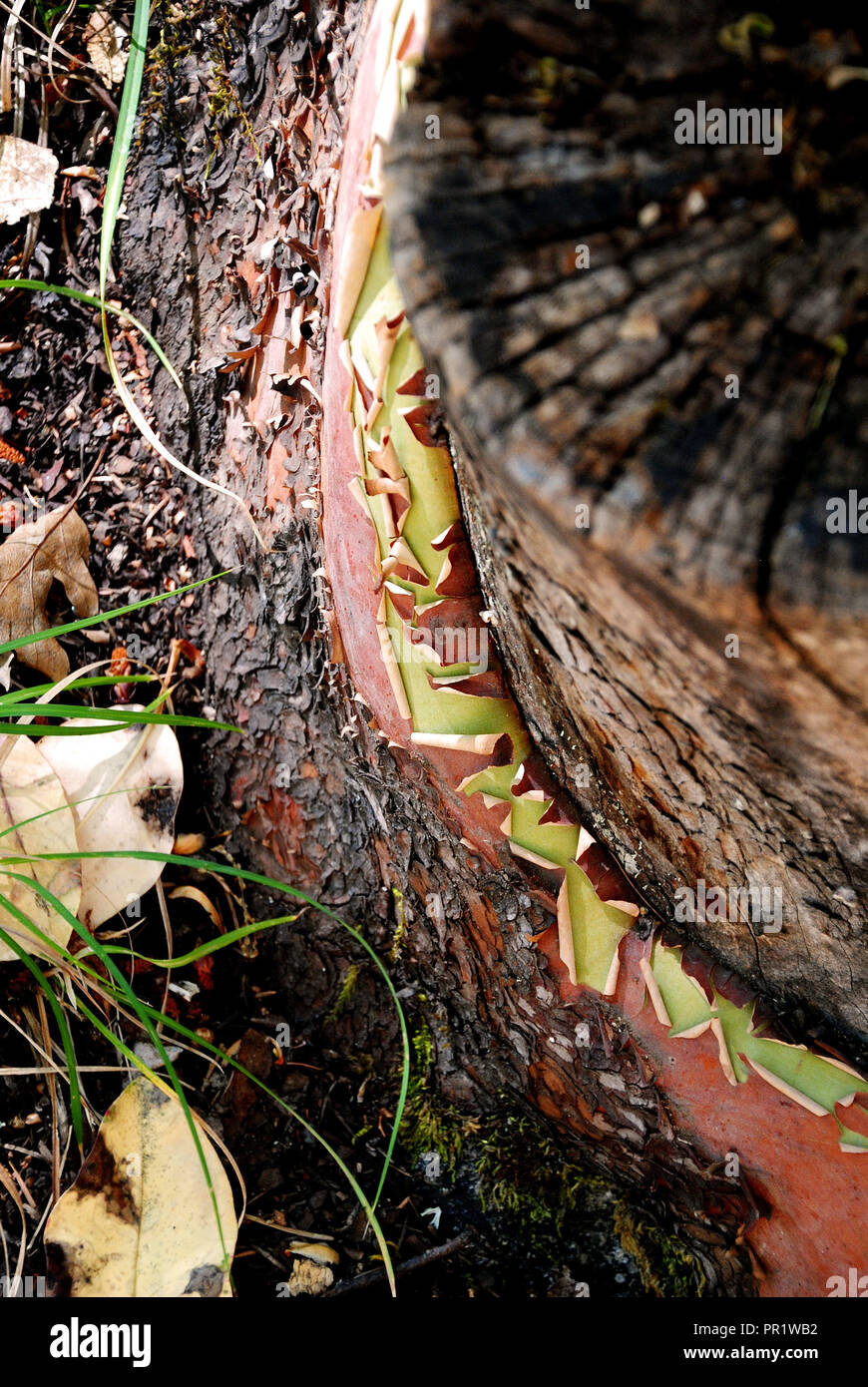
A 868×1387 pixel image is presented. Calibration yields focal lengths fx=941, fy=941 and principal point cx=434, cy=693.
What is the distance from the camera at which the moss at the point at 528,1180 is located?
1122 mm

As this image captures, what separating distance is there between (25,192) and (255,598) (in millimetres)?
722

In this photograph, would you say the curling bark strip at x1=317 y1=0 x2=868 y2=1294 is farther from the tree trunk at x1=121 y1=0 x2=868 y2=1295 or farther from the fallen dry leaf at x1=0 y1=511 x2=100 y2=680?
the fallen dry leaf at x1=0 y1=511 x2=100 y2=680

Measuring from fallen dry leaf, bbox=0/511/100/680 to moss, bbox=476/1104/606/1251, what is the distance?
79 cm

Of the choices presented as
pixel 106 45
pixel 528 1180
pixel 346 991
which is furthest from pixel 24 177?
pixel 528 1180

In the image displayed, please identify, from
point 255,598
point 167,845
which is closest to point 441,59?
point 255,598

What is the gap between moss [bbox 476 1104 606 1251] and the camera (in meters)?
1.12

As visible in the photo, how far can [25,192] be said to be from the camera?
1267mm

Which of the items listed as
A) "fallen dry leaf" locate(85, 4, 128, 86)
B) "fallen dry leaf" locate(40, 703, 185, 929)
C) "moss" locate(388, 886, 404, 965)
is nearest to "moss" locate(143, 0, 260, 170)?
"fallen dry leaf" locate(85, 4, 128, 86)

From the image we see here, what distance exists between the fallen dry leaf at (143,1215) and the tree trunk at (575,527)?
8.3 inches

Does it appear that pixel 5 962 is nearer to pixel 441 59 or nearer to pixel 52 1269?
pixel 52 1269

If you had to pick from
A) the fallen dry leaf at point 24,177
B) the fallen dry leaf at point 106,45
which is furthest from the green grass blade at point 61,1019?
the fallen dry leaf at point 106,45

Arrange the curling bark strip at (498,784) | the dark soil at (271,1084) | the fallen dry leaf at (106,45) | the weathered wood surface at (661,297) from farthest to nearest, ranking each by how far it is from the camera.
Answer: the fallen dry leaf at (106,45) → the dark soil at (271,1084) → the curling bark strip at (498,784) → the weathered wood surface at (661,297)

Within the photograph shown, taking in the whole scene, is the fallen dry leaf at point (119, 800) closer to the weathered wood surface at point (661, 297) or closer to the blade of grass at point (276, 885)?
the blade of grass at point (276, 885)
